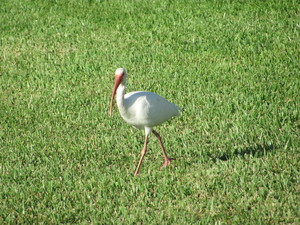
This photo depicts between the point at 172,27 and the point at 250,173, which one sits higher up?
the point at 172,27

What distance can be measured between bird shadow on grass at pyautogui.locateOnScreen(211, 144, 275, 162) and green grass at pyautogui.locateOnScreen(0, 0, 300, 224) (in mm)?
16

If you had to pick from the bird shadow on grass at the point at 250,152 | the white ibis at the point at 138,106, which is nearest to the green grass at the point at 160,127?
the bird shadow on grass at the point at 250,152

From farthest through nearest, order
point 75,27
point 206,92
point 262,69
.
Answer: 1. point 75,27
2. point 262,69
3. point 206,92

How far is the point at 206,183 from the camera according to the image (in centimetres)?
518

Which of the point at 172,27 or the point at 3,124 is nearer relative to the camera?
the point at 3,124

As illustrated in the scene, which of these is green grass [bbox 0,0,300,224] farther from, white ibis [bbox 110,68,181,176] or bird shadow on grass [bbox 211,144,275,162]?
white ibis [bbox 110,68,181,176]

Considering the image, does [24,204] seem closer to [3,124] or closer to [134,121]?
[134,121]

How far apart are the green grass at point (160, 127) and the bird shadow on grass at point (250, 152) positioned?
0.02 meters

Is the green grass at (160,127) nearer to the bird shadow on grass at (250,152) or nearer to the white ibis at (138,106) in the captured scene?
the bird shadow on grass at (250,152)

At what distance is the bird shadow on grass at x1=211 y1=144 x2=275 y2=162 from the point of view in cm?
561

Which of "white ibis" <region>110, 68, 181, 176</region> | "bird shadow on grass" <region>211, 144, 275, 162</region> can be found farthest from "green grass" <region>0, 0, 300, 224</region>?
"white ibis" <region>110, 68, 181, 176</region>

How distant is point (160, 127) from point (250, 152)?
1.39 m

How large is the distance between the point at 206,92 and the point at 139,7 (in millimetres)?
4694

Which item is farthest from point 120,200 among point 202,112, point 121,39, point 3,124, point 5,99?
point 121,39
